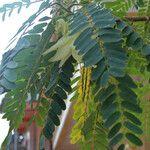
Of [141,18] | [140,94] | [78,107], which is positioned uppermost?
[141,18]

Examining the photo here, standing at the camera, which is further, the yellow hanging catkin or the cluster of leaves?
the yellow hanging catkin

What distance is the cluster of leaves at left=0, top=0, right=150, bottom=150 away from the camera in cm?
64

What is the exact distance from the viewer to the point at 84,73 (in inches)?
31.9

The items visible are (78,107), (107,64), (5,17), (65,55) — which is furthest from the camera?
(5,17)

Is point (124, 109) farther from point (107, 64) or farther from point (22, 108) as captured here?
point (22, 108)

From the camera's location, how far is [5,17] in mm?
1021

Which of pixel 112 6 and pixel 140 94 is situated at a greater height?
pixel 112 6

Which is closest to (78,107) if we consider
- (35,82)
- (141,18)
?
(35,82)

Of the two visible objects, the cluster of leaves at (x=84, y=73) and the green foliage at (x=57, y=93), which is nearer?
the cluster of leaves at (x=84, y=73)

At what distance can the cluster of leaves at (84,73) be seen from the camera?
640 millimetres

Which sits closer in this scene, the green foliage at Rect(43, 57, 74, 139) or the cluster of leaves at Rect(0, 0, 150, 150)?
the cluster of leaves at Rect(0, 0, 150, 150)

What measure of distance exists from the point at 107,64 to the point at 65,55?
0.18 metres

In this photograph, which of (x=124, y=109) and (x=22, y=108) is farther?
(x=22, y=108)

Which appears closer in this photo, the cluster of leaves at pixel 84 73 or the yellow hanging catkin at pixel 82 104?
the cluster of leaves at pixel 84 73
